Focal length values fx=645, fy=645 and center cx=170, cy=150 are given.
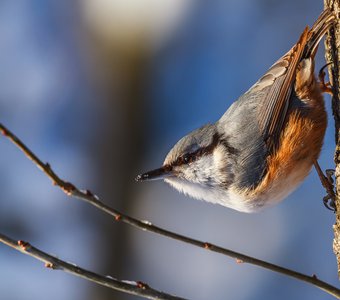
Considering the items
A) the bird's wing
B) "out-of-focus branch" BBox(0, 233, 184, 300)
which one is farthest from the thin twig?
the bird's wing

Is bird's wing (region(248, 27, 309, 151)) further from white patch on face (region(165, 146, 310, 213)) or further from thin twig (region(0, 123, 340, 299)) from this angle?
thin twig (region(0, 123, 340, 299))

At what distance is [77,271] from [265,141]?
123 cm

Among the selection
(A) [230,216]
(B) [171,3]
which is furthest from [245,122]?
(B) [171,3]

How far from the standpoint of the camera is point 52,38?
6.33 metres

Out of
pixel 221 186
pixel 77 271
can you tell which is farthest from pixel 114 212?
pixel 221 186

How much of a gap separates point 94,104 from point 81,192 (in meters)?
4.78

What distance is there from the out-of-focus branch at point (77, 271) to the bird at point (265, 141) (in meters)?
0.97

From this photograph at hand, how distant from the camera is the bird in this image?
2.57 meters

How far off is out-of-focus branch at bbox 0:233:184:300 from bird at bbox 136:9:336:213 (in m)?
0.97

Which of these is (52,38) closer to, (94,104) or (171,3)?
(94,104)

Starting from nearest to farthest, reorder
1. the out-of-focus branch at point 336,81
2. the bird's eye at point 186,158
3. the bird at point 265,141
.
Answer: the out-of-focus branch at point 336,81 < the bird at point 265,141 < the bird's eye at point 186,158

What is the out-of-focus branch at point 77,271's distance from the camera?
1.58m

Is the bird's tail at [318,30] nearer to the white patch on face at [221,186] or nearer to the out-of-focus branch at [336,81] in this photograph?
the out-of-focus branch at [336,81]

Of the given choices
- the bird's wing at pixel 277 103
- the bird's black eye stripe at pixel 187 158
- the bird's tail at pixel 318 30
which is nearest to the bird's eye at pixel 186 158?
the bird's black eye stripe at pixel 187 158
